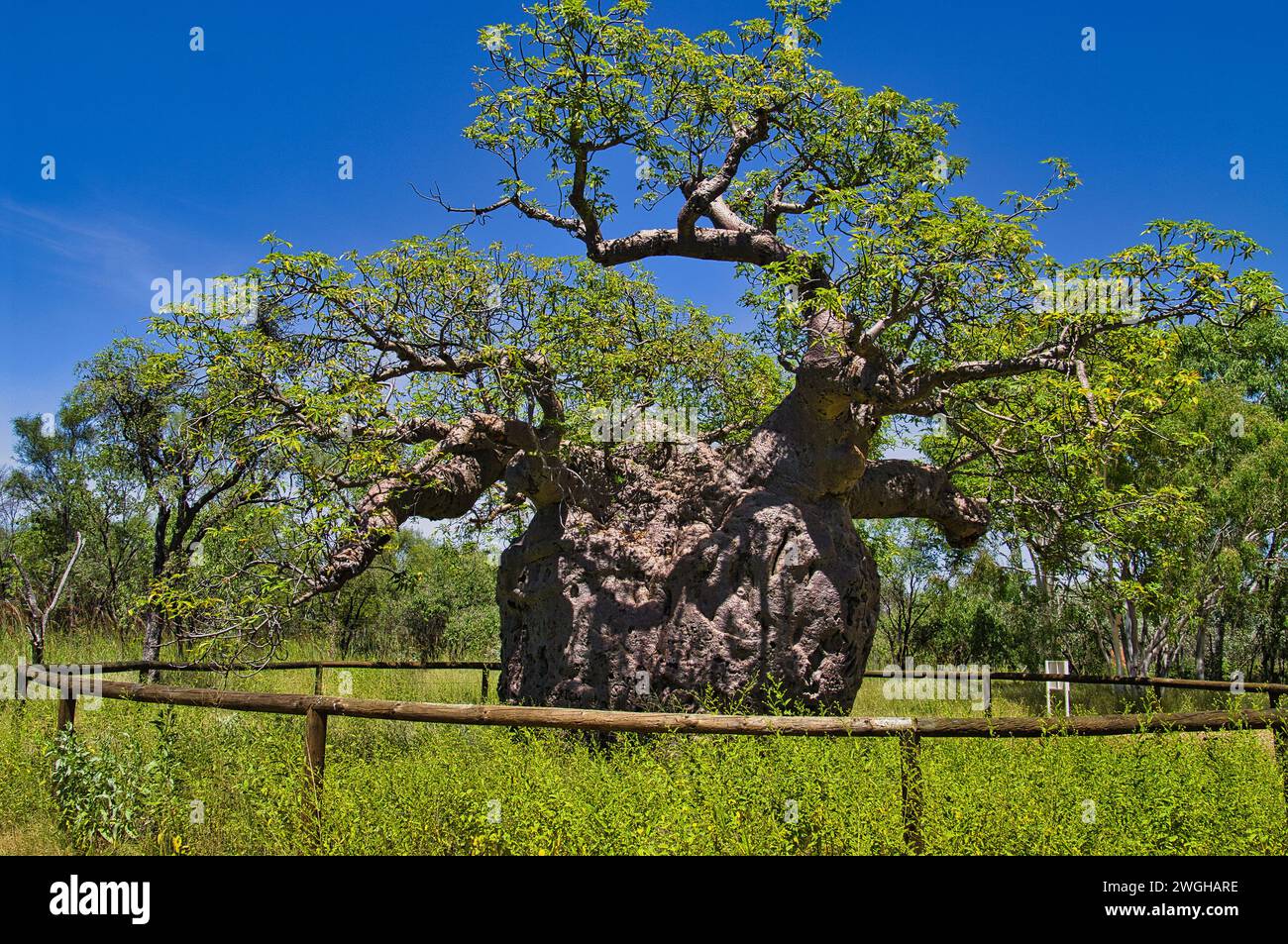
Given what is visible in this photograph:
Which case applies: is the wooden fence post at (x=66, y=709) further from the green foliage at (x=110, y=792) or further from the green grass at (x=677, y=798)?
the green foliage at (x=110, y=792)

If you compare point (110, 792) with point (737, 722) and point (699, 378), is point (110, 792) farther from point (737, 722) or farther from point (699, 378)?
point (699, 378)

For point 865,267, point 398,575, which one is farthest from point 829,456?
point 398,575

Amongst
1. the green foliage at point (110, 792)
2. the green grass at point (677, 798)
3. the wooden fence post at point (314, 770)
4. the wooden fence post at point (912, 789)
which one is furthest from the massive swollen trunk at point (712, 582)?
the green foliage at point (110, 792)

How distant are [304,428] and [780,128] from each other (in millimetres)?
5899

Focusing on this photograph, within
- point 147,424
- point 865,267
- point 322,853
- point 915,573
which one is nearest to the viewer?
point 322,853

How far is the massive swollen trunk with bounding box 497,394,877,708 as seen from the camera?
8.58 metres

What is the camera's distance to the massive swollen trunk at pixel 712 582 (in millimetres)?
8578

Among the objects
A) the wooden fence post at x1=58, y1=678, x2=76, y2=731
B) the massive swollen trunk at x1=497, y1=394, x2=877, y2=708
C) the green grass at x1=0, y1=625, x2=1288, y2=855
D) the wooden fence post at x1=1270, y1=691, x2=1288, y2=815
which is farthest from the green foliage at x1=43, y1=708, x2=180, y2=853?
the wooden fence post at x1=1270, y1=691, x2=1288, y2=815

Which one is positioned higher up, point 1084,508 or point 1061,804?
point 1084,508

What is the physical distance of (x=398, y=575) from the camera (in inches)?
359

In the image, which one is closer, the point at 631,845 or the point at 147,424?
the point at 631,845

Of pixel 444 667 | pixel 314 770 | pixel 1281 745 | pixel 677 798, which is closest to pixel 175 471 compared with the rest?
pixel 444 667

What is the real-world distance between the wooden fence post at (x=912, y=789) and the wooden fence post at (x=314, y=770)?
295cm
